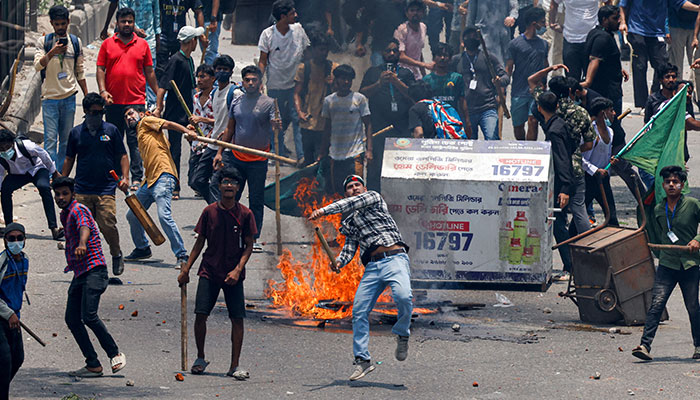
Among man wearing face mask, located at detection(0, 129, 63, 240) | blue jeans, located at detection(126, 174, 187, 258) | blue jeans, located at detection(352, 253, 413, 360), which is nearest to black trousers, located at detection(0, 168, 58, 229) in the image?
man wearing face mask, located at detection(0, 129, 63, 240)

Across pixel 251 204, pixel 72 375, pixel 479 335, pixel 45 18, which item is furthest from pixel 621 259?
pixel 45 18

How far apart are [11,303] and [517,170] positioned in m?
5.24

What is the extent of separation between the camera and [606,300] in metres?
10.2

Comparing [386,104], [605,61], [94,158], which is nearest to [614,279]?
[605,61]

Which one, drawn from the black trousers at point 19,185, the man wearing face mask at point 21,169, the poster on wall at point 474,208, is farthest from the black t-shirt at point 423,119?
the black trousers at point 19,185

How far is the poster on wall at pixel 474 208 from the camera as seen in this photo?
11.2 metres

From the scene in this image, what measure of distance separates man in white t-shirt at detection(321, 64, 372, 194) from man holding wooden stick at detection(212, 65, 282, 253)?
949 millimetres

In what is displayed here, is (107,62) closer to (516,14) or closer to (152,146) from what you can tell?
(152,146)

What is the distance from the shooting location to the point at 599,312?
10.2 meters

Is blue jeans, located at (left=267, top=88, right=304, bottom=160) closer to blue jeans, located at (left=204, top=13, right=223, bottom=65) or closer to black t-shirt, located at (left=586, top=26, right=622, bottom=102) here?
blue jeans, located at (left=204, top=13, right=223, bottom=65)

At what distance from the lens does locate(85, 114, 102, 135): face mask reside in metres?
11.2

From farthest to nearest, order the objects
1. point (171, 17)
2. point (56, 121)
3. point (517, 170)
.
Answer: point (171, 17) → point (56, 121) → point (517, 170)

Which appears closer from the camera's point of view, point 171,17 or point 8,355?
point 8,355

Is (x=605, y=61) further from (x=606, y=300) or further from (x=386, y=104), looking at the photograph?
(x=606, y=300)
